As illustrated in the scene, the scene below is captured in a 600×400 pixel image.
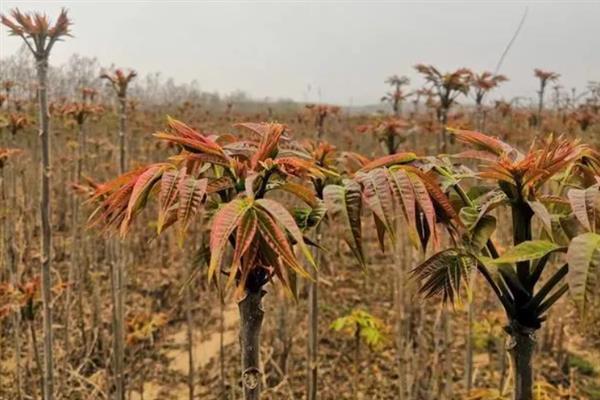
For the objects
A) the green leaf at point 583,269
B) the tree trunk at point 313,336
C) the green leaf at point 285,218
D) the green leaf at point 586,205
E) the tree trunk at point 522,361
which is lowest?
the tree trunk at point 313,336

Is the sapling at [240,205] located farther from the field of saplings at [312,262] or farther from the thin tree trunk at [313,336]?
the thin tree trunk at [313,336]

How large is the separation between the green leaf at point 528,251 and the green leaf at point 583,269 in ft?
0.24

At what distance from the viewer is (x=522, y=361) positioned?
85 centimetres

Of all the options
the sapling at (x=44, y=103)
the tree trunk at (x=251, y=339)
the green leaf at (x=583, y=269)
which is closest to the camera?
the green leaf at (x=583, y=269)

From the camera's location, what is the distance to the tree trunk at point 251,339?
0.87m

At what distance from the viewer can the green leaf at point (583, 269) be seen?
0.64m

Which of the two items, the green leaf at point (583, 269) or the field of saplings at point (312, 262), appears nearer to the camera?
the green leaf at point (583, 269)

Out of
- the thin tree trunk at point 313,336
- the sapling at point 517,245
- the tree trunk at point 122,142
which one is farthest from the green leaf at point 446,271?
the tree trunk at point 122,142

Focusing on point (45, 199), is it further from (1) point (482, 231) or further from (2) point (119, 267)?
(1) point (482, 231)

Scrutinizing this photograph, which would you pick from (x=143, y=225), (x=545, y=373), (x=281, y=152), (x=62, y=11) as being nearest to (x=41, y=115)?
(x=62, y=11)

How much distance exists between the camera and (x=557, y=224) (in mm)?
901

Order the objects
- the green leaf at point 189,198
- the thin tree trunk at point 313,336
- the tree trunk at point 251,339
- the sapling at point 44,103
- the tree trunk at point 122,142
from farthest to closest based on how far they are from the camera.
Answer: the tree trunk at point 122,142, the thin tree trunk at point 313,336, the sapling at point 44,103, the tree trunk at point 251,339, the green leaf at point 189,198

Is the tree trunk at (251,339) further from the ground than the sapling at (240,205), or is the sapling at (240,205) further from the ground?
the sapling at (240,205)

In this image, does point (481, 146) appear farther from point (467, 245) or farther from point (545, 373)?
point (545, 373)
